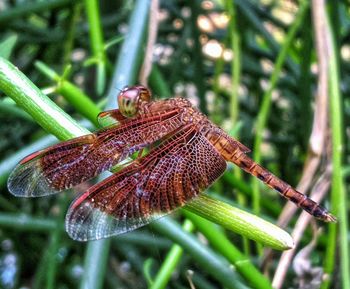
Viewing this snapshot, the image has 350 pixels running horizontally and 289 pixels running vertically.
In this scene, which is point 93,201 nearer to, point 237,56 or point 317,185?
point 317,185

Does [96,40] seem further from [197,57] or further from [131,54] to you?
[197,57]

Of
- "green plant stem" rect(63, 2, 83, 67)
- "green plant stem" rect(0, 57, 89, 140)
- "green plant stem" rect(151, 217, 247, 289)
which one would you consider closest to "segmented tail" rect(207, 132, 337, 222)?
"green plant stem" rect(151, 217, 247, 289)

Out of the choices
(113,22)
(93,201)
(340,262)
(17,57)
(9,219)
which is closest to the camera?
(93,201)

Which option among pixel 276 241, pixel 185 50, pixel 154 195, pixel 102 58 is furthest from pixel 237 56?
pixel 276 241

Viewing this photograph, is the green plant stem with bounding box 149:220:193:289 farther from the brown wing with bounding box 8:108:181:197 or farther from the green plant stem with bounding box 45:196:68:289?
the green plant stem with bounding box 45:196:68:289

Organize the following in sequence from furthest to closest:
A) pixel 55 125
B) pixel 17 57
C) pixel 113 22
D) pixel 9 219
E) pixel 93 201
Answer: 1. pixel 17 57
2. pixel 113 22
3. pixel 9 219
4. pixel 93 201
5. pixel 55 125

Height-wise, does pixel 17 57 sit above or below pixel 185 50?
below
